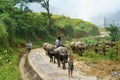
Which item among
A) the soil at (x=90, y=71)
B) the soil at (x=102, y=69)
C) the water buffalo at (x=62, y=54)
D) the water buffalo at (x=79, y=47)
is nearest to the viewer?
the soil at (x=90, y=71)

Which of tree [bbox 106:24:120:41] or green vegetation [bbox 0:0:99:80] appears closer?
green vegetation [bbox 0:0:99:80]

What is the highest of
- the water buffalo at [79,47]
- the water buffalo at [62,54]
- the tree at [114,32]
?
the water buffalo at [62,54]

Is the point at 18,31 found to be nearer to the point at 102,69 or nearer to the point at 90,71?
the point at 90,71

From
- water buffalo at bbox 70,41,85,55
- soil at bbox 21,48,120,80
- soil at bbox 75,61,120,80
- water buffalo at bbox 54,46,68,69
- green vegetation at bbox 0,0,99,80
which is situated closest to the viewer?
soil at bbox 21,48,120,80

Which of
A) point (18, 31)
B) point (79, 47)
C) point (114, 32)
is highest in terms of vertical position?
point (114, 32)

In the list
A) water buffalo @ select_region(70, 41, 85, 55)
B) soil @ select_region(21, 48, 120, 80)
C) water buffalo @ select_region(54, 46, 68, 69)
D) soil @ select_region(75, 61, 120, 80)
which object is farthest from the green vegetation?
water buffalo @ select_region(70, 41, 85, 55)

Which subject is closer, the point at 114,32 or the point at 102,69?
the point at 102,69

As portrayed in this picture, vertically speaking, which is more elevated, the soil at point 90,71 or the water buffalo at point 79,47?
the soil at point 90,71

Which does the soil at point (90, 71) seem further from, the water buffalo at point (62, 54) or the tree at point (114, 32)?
the tree at point (114, 32)

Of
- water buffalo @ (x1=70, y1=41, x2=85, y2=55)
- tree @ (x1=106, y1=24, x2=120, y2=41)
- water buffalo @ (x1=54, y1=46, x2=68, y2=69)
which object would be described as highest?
water buffalo @ (x1=54, y1=46, x2=68, y2=69)

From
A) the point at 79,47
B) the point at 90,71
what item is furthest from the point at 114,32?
the point at 90,71

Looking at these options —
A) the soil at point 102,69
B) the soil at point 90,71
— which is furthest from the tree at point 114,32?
the soil at point 90,71

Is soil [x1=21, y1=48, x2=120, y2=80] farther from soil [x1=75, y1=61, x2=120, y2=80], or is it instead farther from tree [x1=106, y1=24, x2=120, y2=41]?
tree [x1=106, y1=24, x2=120, y2=41]

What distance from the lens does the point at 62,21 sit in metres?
90.6
